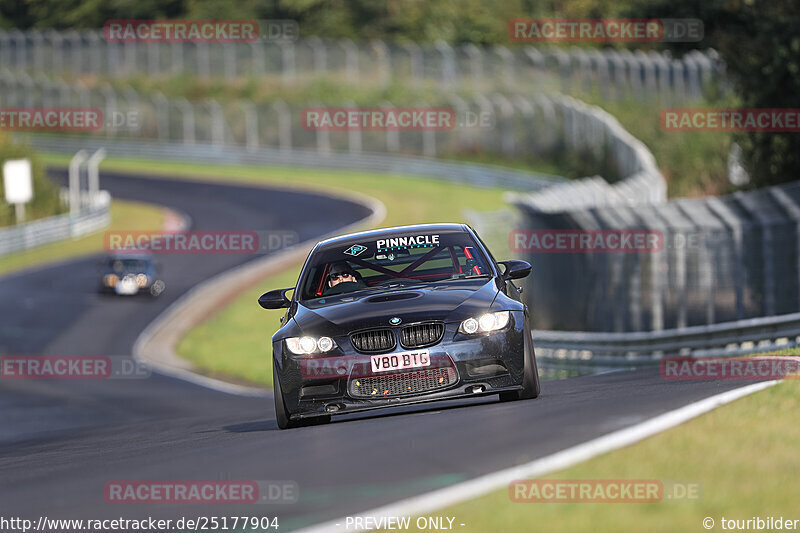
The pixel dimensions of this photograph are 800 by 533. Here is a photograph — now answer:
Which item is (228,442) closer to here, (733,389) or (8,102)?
(733,389)

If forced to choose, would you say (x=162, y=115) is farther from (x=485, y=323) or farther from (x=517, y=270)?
(x=485, y=323)

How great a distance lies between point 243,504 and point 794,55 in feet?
64.9

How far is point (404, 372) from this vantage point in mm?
9922

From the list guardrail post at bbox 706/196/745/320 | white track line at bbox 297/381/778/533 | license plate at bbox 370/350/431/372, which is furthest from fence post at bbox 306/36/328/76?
white track line at bbox 297/381/778/533

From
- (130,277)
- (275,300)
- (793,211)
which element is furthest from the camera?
(130,277)

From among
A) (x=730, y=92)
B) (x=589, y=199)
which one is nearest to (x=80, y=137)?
(x=730, y=92)

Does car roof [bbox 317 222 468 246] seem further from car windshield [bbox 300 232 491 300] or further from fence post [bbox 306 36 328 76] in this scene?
fence post [bbox 306 36 328 76]

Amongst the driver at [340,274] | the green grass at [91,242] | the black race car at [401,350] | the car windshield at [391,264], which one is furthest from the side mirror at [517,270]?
the green grass at [91,242]

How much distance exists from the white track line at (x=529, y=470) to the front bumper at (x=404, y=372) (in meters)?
2.00

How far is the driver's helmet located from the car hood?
2.02 ft

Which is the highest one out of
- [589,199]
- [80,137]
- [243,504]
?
[243,504]

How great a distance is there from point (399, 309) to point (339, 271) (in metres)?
1.32

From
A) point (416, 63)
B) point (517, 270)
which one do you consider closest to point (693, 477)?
point (517, 270)

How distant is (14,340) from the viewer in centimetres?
3241
